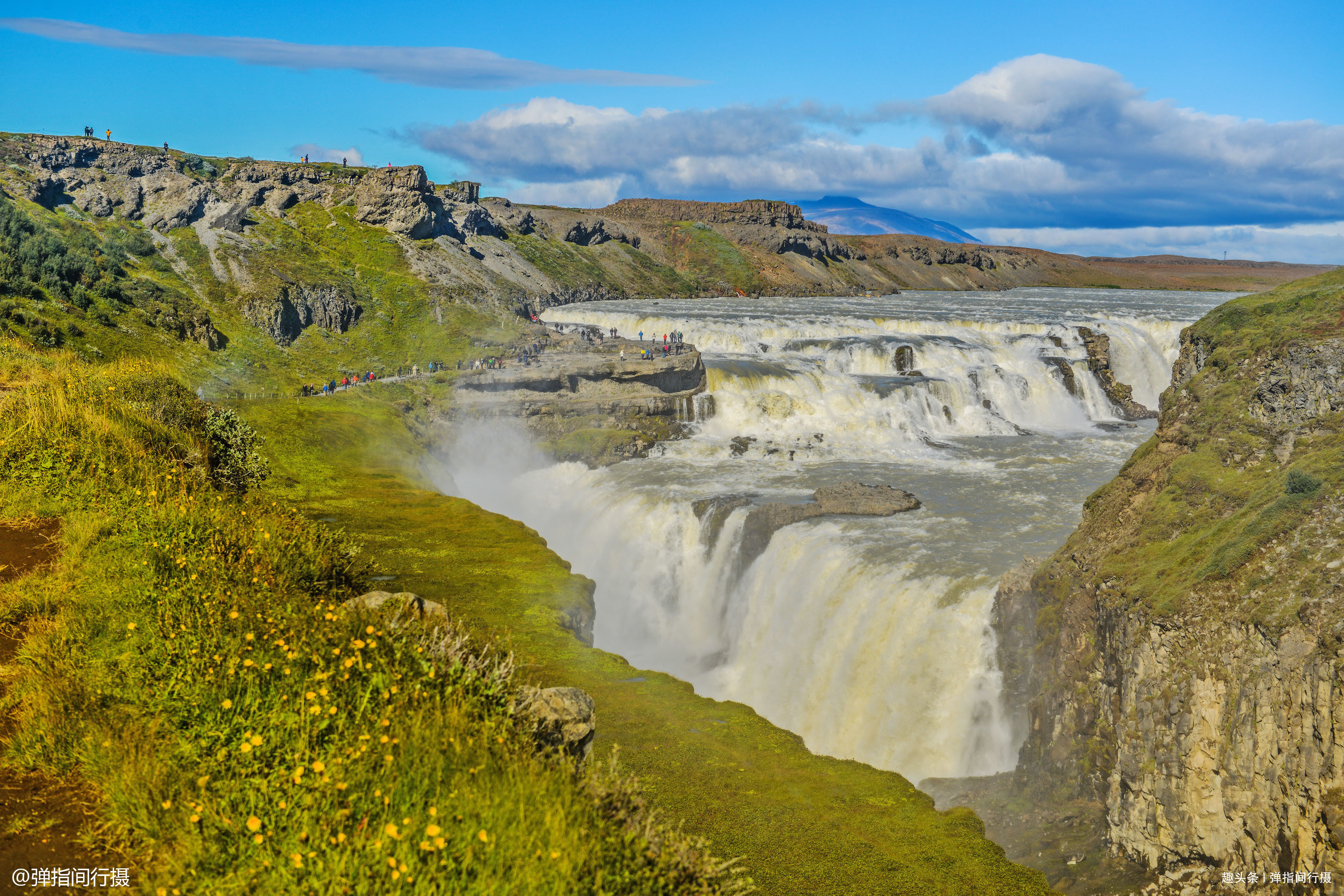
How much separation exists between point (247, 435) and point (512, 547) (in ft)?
26.9

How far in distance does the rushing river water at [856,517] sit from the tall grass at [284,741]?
399 inches

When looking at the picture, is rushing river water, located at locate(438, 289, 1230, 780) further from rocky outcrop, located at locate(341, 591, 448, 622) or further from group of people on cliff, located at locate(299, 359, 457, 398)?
rocky outcrop, located at locate(341, 591, 448, 622)

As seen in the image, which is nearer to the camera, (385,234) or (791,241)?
(385,234)

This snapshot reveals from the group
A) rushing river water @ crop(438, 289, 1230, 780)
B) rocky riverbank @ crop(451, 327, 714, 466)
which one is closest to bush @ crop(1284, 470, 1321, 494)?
rushing river water @ crop(438, 289, 1230, 780)

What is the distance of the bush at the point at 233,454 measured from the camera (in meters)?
18.1

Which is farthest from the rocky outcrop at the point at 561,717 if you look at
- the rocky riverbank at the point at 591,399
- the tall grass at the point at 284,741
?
the rocky riverbank at the point at 591,399

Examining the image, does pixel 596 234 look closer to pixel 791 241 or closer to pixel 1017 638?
pixel 791 241

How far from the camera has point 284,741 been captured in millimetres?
6180

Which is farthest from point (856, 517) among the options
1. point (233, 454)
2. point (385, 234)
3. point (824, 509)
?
point (385, 234)

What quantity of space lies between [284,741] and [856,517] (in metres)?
22.2

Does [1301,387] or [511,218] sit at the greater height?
[511,218]

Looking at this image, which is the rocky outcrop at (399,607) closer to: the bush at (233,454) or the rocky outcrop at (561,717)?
the rocky outcrop at (561,717)

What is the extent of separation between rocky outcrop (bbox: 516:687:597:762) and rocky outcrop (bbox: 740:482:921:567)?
17.5 m

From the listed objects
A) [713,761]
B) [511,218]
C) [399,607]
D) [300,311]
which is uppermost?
[511,218]
